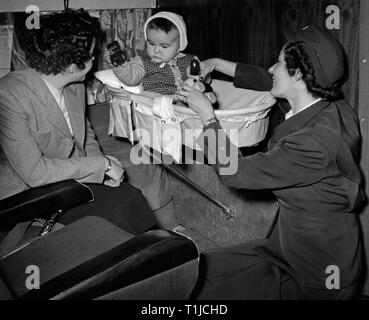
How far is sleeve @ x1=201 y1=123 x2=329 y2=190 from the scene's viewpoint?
1451mm

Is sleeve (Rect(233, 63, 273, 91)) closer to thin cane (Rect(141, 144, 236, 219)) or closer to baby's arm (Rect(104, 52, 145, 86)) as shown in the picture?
baby's arm (Rect(104, 52, 145, 86))

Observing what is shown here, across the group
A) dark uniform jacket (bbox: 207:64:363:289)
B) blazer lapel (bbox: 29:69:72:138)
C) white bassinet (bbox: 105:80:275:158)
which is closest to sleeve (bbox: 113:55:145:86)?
white bassinet (bbox: 105:80:275:158)

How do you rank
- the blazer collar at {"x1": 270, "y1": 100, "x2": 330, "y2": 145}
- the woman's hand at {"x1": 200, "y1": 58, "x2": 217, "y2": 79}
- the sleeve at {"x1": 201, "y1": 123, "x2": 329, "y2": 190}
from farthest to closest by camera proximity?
the woman's hand at {"x1": 200, "y1": 58, "x2": 217, "y2": 79} < the blazer collar at {"x1": 270, "y1": 100, "x2": 330, "y2": 145} < the sleeve at {"x1": 201, "y1": 123, "x2": 329, "y2": 190}

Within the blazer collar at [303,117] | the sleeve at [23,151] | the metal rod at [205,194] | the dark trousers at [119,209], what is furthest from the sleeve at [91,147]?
the blazer collar at [303,117]

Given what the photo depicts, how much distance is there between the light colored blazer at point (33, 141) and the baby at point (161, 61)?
1.38ft

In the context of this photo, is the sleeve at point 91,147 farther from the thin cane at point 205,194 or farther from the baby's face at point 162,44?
the baby's face at point 162,44

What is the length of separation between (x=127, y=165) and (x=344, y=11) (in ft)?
5.41

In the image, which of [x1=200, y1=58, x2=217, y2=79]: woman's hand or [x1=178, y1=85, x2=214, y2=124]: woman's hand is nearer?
[x1=178, y1=85, x2=214, y2=124]: woman's hand

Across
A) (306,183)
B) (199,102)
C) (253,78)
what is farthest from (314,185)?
(253,78)

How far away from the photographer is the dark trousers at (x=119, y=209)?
Answer: 1.97 m

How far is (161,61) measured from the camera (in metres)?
2.39
